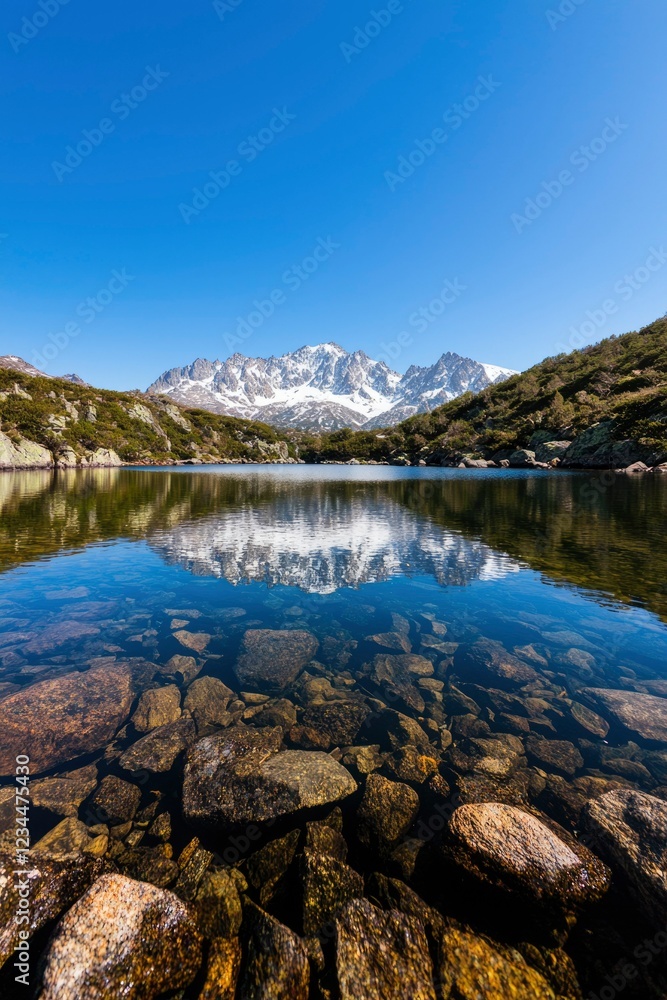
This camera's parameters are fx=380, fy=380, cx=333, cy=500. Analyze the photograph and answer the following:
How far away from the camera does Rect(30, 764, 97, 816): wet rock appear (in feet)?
24.6

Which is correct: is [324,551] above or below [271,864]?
above

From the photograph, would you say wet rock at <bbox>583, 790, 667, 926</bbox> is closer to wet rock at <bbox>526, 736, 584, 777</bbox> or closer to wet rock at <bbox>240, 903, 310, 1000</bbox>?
wet rock at <bbox>526, 736, 584, 777</bbox>

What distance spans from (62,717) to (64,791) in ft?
8.85

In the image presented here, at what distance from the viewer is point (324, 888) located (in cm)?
591

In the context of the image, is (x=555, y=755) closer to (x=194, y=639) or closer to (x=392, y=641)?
→ (x=392, y=641)

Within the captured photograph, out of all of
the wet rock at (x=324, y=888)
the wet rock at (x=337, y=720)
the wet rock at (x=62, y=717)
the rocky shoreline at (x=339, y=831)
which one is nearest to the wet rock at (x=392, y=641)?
the rocky shoreline at (x=339, y=831)

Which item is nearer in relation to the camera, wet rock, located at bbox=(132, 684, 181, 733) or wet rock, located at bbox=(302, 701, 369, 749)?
wet rock, located at bbox=(302, 701, 369, 749)

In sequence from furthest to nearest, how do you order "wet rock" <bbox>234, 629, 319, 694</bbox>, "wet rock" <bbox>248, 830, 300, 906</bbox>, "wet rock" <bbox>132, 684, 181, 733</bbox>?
"wet rock" <bbox>234, 629, 319, 694</bbox>, "wet rock" <bbox>132, 684, 181, 733</bbox>, "wet rock" <bbox>248, 830, 300, 906</bbox>

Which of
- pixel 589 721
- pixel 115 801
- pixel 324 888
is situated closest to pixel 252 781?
pixel 324 888

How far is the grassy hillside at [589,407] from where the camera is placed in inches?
4013

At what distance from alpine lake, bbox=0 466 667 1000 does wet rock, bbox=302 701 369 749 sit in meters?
0.06

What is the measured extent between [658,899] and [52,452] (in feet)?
578

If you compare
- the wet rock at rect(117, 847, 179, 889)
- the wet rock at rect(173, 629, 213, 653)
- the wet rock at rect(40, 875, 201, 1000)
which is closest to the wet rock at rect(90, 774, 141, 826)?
the wet rock at rect(117, 847, 179, 889)

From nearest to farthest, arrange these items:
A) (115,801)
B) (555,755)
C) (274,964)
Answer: (274,964) → (115,801) → (555,755)
